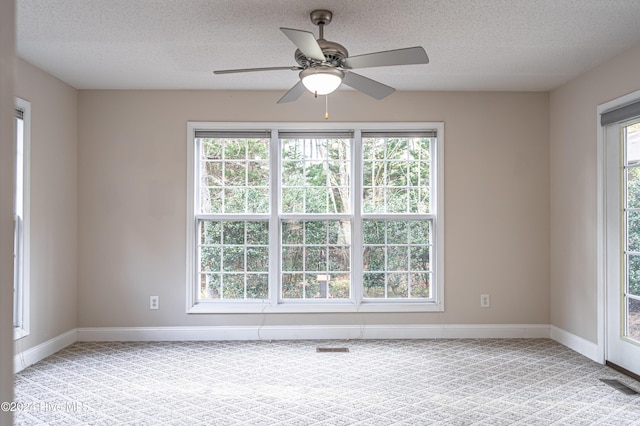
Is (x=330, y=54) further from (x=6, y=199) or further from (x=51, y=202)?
(x=51, y=202)

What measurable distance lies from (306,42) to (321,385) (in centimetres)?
230

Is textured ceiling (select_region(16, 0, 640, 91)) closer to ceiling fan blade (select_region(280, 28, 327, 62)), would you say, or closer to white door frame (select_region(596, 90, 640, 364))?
ceiling fan blade (select_region(280, 28, 327, 62))

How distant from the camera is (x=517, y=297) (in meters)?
4.68

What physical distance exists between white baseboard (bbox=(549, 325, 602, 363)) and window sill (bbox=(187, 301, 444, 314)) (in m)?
1.10

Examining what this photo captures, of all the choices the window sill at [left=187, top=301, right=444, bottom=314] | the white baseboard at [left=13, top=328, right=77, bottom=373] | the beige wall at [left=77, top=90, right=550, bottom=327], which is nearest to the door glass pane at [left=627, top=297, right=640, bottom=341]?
the beige wall at [left=77, top=90, right=550, bottom=327]

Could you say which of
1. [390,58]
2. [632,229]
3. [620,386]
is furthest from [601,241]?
[390,58]

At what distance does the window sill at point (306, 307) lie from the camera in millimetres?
4617

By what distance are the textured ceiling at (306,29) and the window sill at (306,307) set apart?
7.08 feet

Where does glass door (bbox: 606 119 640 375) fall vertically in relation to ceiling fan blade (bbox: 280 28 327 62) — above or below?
below

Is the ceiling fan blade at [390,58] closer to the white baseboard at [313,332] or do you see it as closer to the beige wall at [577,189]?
the beige wall at [577,189]

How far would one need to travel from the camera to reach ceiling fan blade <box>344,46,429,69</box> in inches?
96.8

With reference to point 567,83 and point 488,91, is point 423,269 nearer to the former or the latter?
point 488,91

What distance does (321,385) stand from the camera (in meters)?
3.33

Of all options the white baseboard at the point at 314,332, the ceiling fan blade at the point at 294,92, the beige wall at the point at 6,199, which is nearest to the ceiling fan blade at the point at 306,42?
the ceiling fan blade at the point at 294,92
